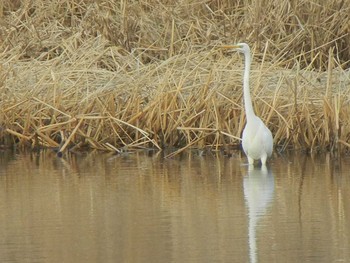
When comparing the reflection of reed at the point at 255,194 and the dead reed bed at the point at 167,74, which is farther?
the dead reed bed at the point at 167,74

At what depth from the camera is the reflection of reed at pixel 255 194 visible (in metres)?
8.62

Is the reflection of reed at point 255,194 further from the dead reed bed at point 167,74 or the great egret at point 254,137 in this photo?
the dead reed bed at point 167,74

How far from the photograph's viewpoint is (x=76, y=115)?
14.2m

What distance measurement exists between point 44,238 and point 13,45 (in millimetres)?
8779

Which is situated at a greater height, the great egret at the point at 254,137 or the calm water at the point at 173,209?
the great egret at the point at 254,137

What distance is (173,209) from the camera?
390 inches

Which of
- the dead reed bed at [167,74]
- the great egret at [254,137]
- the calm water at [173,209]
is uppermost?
the dead reed bed at [167,74]

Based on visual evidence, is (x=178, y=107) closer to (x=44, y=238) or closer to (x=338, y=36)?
(x=338, y=36)

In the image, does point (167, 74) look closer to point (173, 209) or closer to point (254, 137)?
point (254, 137)

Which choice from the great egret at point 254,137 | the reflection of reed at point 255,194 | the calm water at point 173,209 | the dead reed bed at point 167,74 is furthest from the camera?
the dead reed bed at point 167,74

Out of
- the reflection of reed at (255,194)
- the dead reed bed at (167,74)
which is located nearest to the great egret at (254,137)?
the reflection of reed at (255,194)

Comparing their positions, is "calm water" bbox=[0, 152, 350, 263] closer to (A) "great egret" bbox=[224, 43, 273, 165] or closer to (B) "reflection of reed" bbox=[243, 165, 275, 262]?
(B) "reflection of reed" bbox=[243, 165, 275, 262]

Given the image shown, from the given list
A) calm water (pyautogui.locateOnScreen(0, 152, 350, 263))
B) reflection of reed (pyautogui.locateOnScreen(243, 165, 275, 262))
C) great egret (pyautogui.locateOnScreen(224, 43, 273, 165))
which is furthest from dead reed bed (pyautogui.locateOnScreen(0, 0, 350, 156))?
reflection of reed (pyautogui.locateOnScreen(243, 165, 275, 262))

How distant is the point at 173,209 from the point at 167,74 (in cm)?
471
